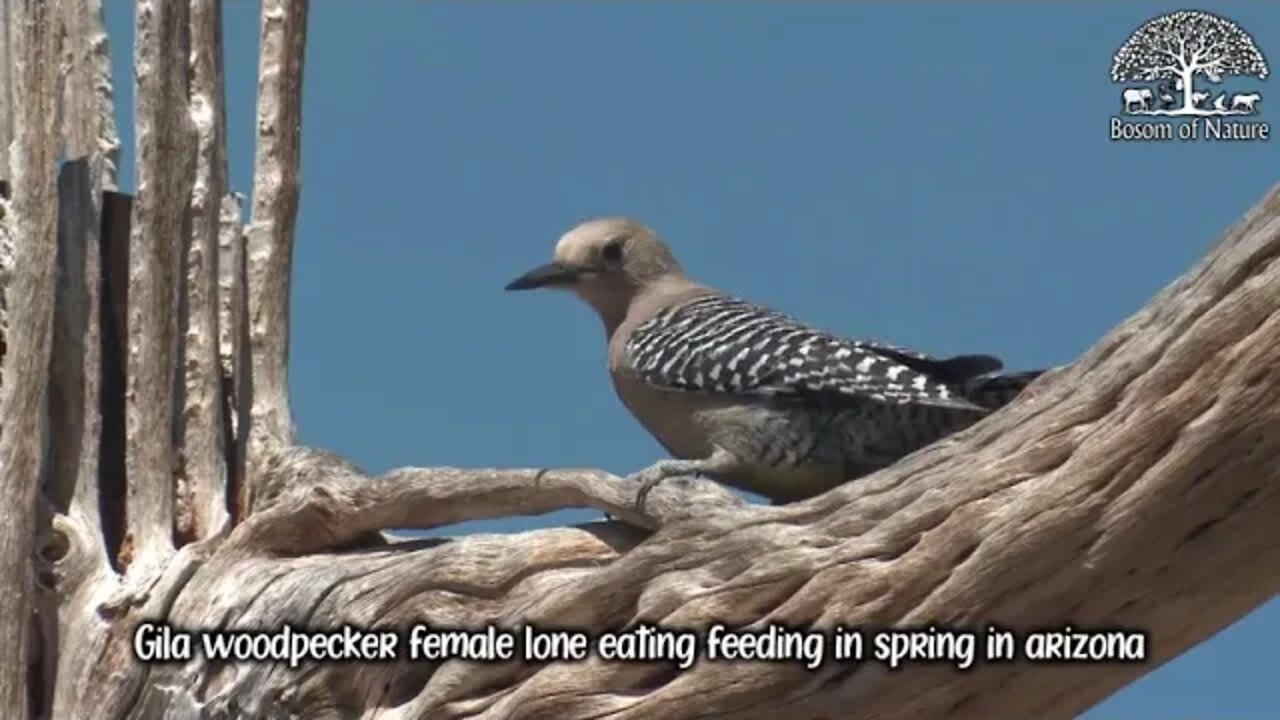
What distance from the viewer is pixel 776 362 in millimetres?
6379

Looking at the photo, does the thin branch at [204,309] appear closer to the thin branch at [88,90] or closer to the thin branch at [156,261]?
the thin branch at [156,261]

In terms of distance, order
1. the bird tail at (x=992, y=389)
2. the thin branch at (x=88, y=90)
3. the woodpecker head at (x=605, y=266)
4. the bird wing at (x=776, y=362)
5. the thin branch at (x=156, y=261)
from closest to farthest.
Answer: the bird tail at (x=992, y=389), the bird wing at (x=776, y=362), the thin branch at (x=156, y=261), the thin branch at (x=88, y=90), the woodpecker head at (x=605, y=266)

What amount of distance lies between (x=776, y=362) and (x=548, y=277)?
150 centimetres

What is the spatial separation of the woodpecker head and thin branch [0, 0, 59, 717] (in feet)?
5.42

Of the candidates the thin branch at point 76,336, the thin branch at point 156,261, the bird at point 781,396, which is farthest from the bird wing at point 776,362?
the thin branch at point 76,336

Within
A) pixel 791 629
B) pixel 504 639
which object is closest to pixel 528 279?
pixel 504 639

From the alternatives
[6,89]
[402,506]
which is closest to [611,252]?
[402,506]

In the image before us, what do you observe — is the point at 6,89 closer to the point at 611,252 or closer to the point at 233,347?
the point at 233,347

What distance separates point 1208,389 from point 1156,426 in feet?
0.43

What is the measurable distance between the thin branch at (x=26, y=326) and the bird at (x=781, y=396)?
175 centimetres

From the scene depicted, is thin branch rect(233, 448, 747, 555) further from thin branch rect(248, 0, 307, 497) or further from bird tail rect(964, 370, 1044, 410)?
bird tail rect(964, 370, 1044, 410)

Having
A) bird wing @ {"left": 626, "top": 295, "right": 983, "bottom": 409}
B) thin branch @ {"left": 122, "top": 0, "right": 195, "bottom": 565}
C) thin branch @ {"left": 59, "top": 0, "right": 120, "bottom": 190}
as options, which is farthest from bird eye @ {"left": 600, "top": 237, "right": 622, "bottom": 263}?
thin branch @ {"left": 59, "top": 0, "right": 120, "bottom": 190}

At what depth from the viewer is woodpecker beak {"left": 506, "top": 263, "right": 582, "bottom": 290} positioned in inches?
302

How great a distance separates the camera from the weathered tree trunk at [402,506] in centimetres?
455
